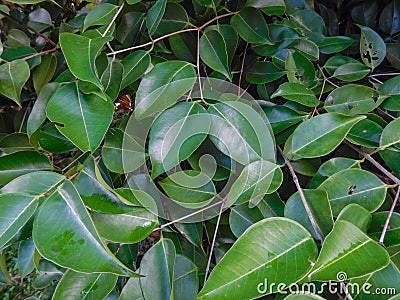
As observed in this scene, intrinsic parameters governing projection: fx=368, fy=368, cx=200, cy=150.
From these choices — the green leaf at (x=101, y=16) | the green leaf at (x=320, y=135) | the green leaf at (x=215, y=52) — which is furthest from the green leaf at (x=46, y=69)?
the green leaf at (x=320, y=135)

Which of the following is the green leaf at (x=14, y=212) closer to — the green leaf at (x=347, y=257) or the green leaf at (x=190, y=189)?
the green leaf at (x=190, y=189)

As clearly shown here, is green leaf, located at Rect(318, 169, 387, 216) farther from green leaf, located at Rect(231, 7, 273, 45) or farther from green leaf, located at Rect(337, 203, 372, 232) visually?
green leaf, located at Rect(231, 7, 273, 45)

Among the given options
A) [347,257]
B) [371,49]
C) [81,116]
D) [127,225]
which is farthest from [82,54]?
[371,49]

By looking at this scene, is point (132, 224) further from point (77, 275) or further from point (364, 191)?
point (364, 191)

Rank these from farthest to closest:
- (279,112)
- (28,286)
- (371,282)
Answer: (28,286) < (279,112) < (371,282)

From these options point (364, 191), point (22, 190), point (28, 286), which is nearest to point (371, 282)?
point (364, 191)

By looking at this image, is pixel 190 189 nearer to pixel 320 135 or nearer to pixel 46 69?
pixel 320 135

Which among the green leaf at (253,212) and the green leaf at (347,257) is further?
the green leaf at (253,212)

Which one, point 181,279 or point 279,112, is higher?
point 279,112
